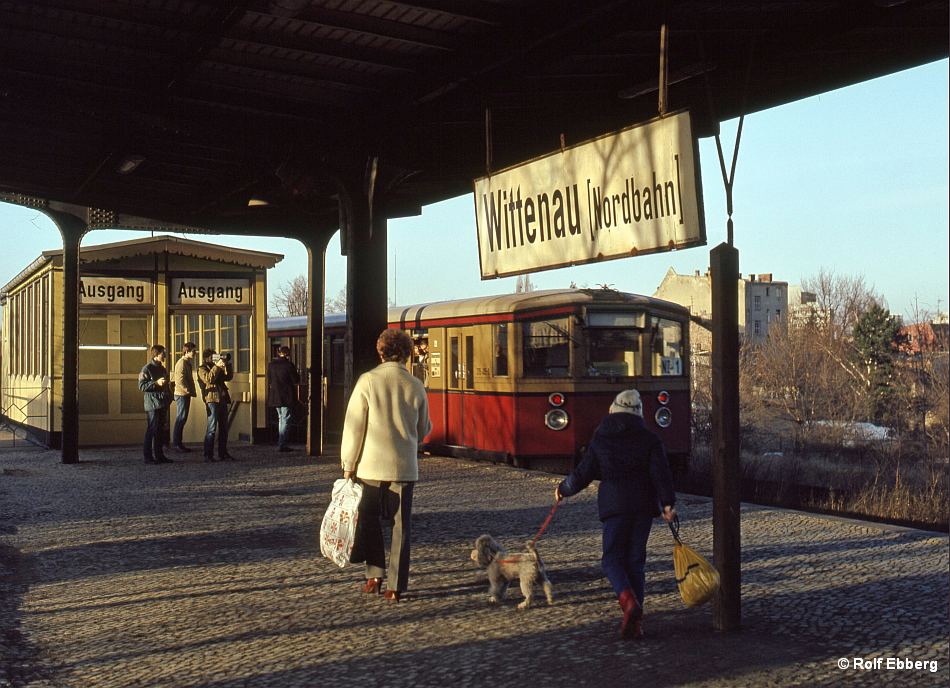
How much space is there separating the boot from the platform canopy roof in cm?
270

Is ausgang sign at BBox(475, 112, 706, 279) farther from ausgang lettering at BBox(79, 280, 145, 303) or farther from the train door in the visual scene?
ausgang lettering at BBox(79, 280, 145, 303)

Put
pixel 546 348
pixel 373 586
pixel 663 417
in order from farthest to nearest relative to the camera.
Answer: pixel 663 417 → pixel 546 348 → pixel 373 586

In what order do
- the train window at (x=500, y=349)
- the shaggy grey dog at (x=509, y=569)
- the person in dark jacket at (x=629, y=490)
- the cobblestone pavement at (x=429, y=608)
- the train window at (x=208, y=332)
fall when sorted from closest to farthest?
the cobblestone pavement at (x=429, y=608)
the person in dark jacket at (x=629, y=490)
the shaggy grey dog at (x=509, y=569)
the train window at (x=500, y=349)
the train window at (x=208, y=332)

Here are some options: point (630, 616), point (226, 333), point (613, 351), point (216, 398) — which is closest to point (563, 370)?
point (613, 351)

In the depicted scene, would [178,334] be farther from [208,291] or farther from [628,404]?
[628,404]

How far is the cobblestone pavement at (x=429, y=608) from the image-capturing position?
5.42m

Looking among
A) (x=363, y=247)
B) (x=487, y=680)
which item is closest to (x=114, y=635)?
(x=487, y=680)

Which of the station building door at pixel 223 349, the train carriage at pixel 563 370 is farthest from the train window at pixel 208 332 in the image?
the train carriage at pixel 563 370

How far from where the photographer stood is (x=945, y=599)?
704 centimetres

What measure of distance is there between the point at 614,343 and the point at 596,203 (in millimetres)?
9720

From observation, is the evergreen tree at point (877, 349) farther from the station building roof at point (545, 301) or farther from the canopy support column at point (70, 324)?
the canopy support column at point (70, 324)

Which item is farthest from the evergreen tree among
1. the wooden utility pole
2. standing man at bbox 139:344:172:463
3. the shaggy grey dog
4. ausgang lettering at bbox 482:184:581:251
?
the wooden utility pole

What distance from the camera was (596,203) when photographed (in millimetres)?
6859

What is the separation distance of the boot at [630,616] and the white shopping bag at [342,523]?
1.81m
